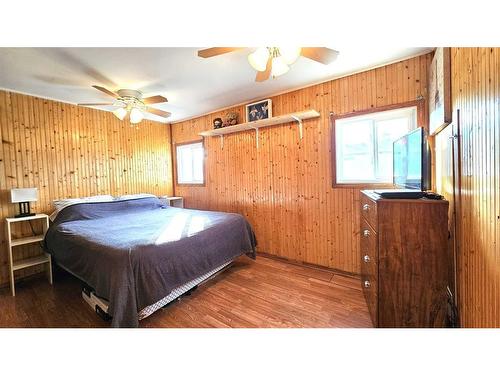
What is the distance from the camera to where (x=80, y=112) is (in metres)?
3.05

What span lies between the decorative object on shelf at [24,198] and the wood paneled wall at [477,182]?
4047 millimetres

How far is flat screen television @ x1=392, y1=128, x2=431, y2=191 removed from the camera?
129 cm

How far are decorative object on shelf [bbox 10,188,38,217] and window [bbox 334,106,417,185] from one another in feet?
12.2

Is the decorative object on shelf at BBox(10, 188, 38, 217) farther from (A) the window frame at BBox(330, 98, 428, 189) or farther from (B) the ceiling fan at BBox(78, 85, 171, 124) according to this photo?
(A) the window frame at BBox(330, 98, 428, 189)

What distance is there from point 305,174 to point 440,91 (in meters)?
1.46

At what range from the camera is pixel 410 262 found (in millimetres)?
1329

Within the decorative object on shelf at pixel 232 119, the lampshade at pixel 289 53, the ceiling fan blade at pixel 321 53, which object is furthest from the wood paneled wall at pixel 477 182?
the decorative object on shelf at pixel 232 119

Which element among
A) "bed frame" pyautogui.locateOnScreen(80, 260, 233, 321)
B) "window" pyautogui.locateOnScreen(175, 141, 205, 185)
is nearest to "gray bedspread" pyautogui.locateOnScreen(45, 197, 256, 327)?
"bed frame" pyautogui.locateOnScreen(80, 260, 233, 321)

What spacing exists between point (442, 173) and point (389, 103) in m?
0.91

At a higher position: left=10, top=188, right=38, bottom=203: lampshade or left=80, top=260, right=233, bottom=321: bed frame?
left=10, top=188, right=38, bottom=203: lampshade

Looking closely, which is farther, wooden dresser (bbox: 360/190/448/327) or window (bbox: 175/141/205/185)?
window (bbox: 175/141/205/185)
